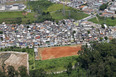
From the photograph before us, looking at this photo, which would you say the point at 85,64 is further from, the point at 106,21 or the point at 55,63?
the point at 106,21

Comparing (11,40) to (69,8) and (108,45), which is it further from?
(69,8)

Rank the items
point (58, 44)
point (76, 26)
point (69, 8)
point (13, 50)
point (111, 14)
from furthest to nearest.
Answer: point (69, 8)
point (111, 14)
point (76, 26)
point (58, 44)
point (13, 50)

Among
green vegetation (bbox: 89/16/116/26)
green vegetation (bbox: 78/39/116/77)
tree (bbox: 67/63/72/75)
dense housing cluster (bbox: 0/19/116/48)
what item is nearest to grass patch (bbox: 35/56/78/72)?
tree (bbox: 67/63/72/75)

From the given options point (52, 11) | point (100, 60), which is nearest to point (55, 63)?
point (100, 60)

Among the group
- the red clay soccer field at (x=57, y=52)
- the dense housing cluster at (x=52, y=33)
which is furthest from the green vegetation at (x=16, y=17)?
the red clay soccer field at (x=57, y=52)

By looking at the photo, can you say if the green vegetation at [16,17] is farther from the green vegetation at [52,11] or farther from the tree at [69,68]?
the tree at [69,68]

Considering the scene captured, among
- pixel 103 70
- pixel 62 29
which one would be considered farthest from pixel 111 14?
pixel 103 70
